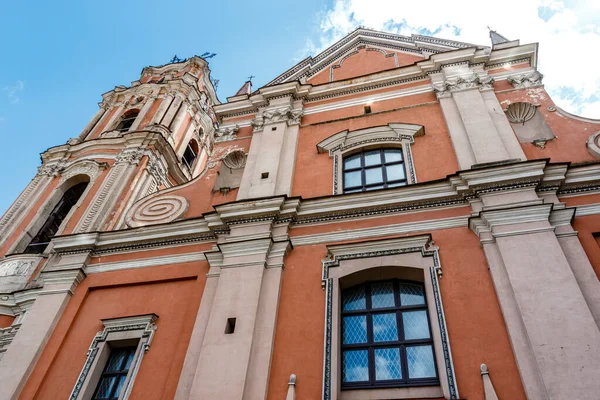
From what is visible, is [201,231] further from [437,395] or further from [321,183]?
[437,395]

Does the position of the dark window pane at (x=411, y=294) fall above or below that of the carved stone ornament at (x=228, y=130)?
below

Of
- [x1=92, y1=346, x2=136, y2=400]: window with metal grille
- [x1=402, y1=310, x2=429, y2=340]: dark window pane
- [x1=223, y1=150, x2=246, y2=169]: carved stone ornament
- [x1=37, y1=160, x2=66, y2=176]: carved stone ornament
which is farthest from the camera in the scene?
[x1=37, y1=160, x2=66, y2=176]: carved stone ornament

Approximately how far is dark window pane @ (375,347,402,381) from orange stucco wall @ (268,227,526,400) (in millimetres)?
828

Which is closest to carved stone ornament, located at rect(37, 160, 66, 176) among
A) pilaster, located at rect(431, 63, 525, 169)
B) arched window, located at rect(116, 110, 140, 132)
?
arched window, located at rect(116, 110, 140, 132)

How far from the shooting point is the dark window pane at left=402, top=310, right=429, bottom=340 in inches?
291

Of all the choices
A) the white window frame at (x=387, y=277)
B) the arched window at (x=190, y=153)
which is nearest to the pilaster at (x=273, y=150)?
the white window frame at (x=387, y=277)

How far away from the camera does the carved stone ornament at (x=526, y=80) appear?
11.6 m

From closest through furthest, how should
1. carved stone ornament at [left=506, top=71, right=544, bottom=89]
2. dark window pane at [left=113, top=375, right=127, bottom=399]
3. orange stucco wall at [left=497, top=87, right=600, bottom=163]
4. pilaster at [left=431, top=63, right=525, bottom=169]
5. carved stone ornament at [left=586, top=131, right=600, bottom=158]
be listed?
dark window pane at [left=113, top=375, right=127, bottom=399] < carved stone ornament at [left=586, top=131, right=600, bottom=158] < orange stucco wall at [left=497, top=87, right=600, bottom=163] < pilaster at [left=431, top=63, right=525, bottom=169] < carved stone ornament at [left=506, top=71, right=544, bottom=89]

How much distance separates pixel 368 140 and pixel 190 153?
35.1ft

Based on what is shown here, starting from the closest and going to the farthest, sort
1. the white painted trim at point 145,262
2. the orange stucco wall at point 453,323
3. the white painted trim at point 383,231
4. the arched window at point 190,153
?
the orange stucco wall at point 453,323
the white painted trim at point 383,231
the white painted trim at point 145,262
the arched window at point 190,153

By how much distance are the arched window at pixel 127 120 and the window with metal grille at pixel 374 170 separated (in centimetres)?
1086

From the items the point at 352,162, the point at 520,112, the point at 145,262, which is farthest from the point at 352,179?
the point at 145,262

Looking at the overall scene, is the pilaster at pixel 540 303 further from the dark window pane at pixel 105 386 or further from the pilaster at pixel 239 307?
the dark window pane at pixel 105 386

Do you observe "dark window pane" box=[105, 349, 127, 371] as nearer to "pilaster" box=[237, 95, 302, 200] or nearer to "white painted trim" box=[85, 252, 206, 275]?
"white painted trim" box=[85, 252, 206, 275]
